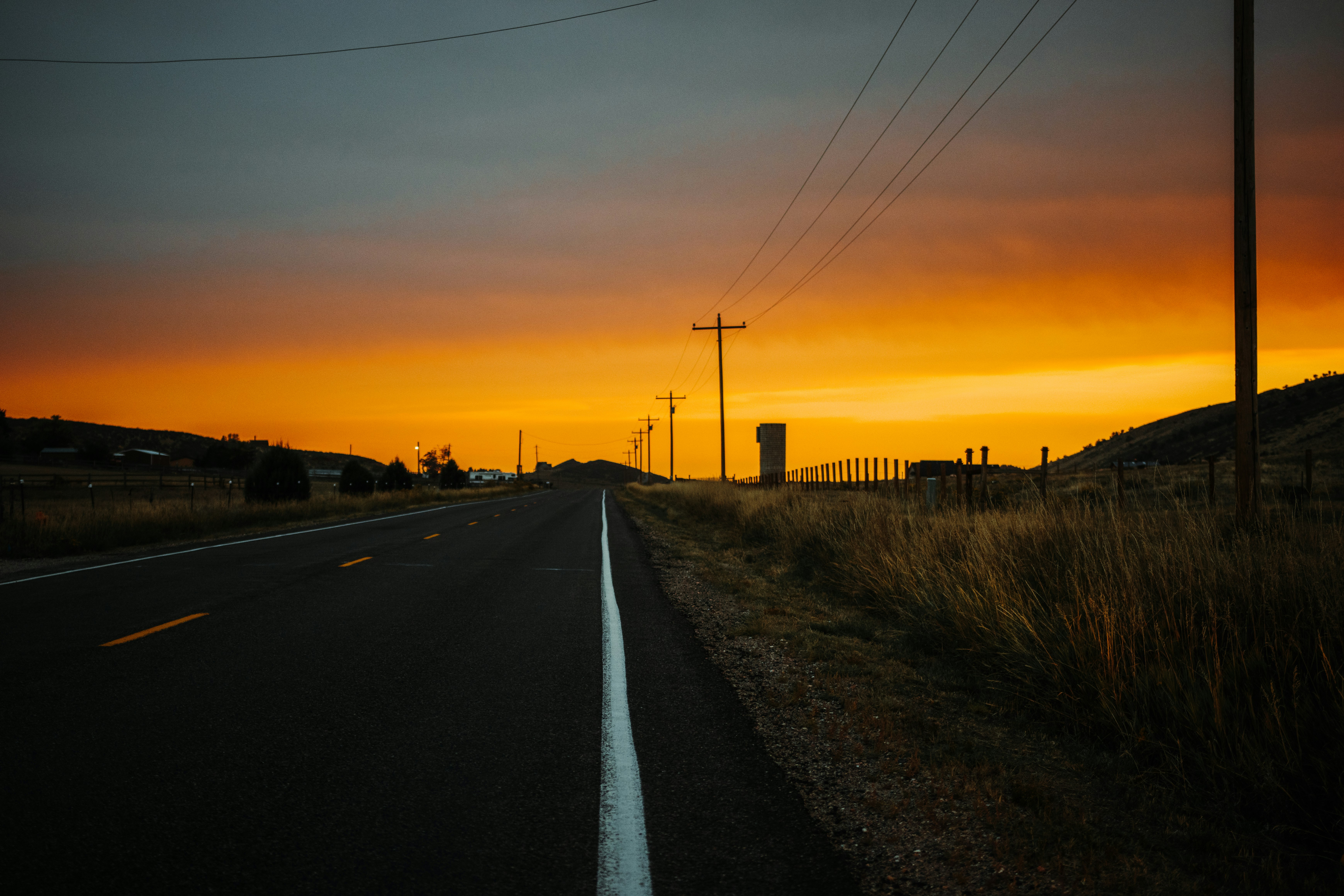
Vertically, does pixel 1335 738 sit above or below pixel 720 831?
above

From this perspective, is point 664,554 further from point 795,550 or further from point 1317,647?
point 1317,647

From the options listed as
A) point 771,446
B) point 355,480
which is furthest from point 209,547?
point 771,446

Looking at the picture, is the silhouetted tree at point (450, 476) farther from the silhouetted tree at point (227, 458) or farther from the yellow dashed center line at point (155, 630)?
the yellow dashed center line at point (155, 630)

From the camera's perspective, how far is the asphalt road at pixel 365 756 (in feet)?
10.7

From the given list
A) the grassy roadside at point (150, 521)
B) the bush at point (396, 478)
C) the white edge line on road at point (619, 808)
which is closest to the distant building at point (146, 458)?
the bush at point (396, 478)

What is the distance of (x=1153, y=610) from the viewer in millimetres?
6035

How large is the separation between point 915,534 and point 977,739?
645 cm

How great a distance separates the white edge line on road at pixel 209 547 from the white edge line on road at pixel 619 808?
10.7 meters

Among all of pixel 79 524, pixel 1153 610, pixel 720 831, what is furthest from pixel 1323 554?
pixel 79 524

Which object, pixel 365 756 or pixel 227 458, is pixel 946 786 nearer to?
pixel 365 756

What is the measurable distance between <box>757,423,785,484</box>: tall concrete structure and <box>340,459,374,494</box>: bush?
30.0 meters

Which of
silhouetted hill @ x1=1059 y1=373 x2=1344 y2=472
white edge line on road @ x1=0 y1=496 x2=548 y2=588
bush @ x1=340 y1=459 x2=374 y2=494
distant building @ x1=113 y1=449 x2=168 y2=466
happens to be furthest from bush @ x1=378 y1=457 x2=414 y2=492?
distant building @ x1=113 y1=449 x2=168 y2=466

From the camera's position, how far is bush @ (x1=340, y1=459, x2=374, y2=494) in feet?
194

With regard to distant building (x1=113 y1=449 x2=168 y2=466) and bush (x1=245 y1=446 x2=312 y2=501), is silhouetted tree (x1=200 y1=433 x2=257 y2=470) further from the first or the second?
bush (x1=245 y1=446 x2=312 y2=501)
